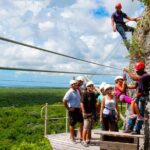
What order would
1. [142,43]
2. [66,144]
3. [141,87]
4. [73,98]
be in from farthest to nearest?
1. [66,144]
2. [73,98]
3. [142,43]
4. [141,87]

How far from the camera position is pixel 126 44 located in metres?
11.0

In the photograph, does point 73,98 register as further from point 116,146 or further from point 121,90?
point 116,146

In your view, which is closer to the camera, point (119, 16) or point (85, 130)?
point (85, 130)

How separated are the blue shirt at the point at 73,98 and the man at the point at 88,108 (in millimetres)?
418

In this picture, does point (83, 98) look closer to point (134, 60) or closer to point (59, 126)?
point (134, 60)

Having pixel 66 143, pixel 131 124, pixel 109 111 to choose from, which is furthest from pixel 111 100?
pixel 66 143

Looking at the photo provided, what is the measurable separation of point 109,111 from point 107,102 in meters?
0.23

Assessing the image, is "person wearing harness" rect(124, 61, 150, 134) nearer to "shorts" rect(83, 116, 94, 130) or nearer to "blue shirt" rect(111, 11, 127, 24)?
"shorts" rect(83, 116, 94, 130)

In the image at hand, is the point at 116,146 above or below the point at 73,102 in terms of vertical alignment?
below

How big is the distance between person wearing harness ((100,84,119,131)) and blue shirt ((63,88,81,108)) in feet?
3.45

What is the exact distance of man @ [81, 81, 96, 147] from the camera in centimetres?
1087

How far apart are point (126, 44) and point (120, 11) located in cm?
88

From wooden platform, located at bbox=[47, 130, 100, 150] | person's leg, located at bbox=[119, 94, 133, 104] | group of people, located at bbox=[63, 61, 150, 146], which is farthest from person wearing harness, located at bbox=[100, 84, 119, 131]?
wooden platform, located at bbox=[47, 130, 100, 150]

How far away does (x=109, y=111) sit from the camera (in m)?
10.4
